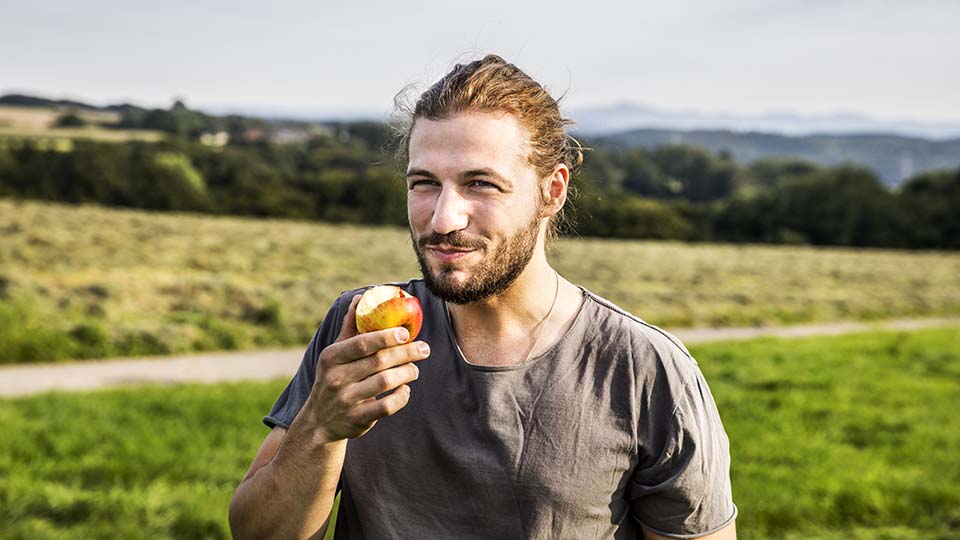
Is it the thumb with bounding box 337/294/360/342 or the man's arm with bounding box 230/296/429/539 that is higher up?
the thumb with bounding box 337/294/360/342

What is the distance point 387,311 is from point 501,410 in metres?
0.32

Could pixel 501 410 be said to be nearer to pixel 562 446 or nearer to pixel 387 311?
pixel 562 446

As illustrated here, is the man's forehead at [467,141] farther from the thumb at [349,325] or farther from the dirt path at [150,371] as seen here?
the dirt path at [150,371]

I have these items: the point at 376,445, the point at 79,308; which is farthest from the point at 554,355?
the point at 79,308

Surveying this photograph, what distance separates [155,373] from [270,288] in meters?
5.23

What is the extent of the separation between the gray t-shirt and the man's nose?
0.95 feet

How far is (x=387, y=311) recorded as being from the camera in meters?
1.78

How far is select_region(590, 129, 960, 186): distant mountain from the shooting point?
149 ft

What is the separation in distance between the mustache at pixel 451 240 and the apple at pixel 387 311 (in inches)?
5.1

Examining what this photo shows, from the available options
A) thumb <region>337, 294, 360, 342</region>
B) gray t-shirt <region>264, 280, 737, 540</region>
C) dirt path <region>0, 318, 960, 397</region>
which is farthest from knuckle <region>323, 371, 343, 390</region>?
dirt path <region>0, 318, 960, 397</region>

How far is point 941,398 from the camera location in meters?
8.88

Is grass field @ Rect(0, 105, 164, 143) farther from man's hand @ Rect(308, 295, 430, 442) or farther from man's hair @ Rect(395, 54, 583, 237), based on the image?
man's hand @ Rect(308, 295, 430, 442)

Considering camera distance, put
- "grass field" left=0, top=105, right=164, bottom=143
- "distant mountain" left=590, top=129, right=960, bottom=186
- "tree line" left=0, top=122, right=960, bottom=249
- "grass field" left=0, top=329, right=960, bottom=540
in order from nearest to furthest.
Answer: "grass field" left=0, top=329, right=960, bottom=540, "grass field" left=0, top=105, right=164, bottom=143, "tree line" left=0, top=122, right=960, bottom=249, "distant mountain" left=590, top=129, right=960, bottom=186

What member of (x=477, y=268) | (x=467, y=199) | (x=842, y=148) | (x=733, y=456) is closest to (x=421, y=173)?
(x=467, y=199)
